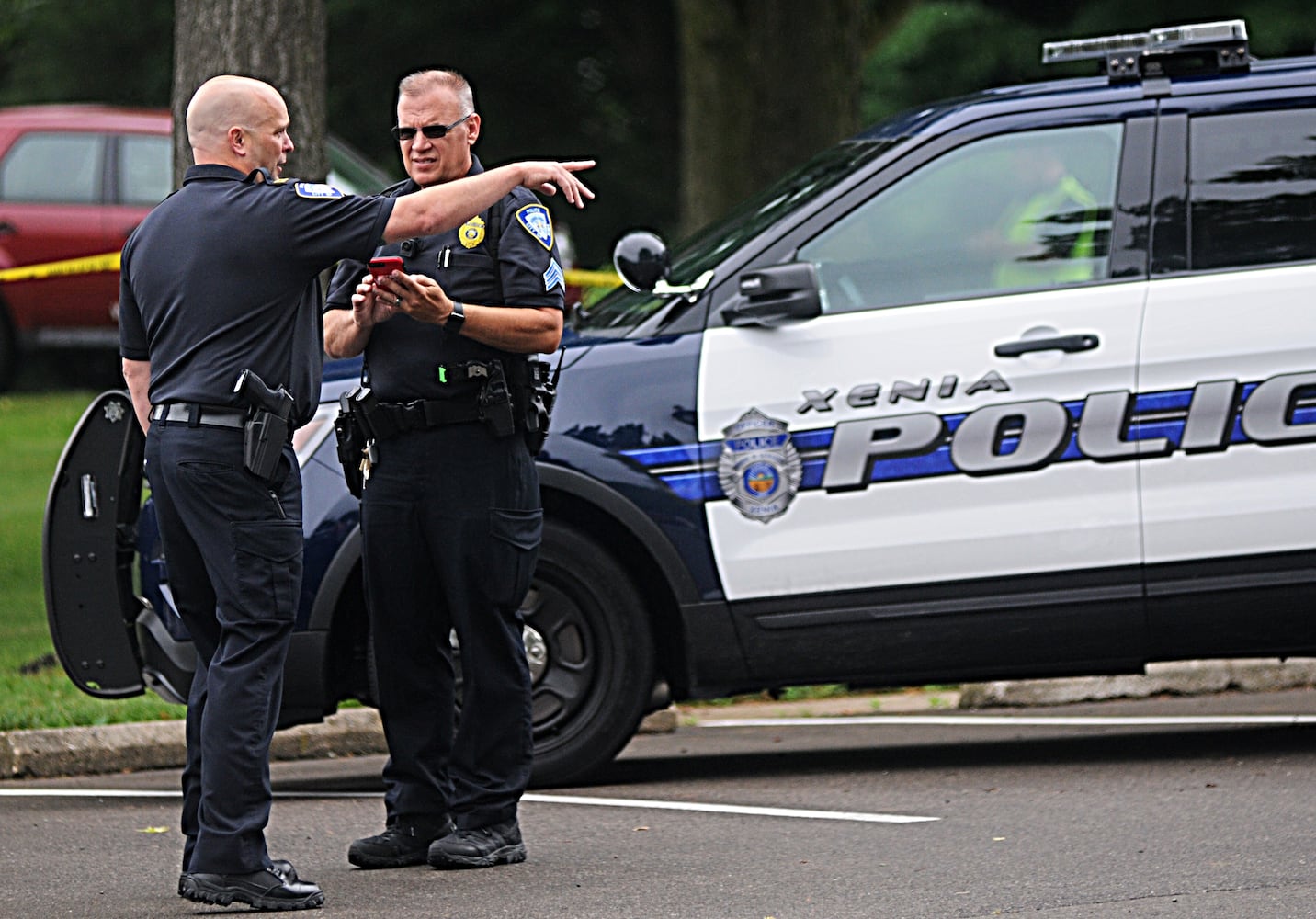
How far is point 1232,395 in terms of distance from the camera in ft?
20.8

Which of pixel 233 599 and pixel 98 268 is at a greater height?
pixel 98 268

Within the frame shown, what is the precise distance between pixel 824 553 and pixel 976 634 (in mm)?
494

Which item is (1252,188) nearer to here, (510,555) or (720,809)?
(720,809)

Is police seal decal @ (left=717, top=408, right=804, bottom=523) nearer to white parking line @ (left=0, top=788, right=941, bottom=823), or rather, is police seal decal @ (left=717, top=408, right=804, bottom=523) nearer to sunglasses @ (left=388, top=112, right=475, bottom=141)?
white parking line @ (left=0, top=788, right=941, bottom=823)

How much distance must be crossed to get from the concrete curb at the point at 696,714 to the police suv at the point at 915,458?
0.83 metres

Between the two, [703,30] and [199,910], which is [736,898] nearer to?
[199,910]

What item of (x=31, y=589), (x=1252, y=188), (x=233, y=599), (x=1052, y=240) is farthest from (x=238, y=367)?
(x=31, y=589)

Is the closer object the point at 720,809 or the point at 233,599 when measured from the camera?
the point at 233,599

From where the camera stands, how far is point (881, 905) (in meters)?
4.95

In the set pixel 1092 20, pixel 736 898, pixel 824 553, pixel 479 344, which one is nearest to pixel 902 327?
pixel 824 553

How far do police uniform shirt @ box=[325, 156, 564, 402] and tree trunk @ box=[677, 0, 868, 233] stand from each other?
712 cm

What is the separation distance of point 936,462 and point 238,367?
2133mm

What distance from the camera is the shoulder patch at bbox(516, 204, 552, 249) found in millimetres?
5445

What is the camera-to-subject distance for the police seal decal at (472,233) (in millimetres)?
5453
